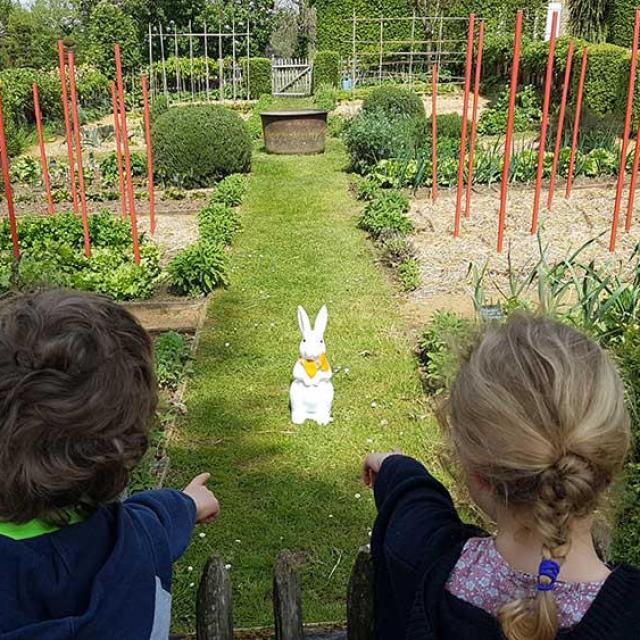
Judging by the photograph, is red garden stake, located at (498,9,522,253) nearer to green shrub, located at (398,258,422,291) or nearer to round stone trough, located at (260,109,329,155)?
green shrub, located at (398,258,422,291)

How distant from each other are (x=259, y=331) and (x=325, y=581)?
10.0 ft

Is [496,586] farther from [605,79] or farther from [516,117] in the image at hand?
[605,79]

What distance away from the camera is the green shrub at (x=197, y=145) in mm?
11891

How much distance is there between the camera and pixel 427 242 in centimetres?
852

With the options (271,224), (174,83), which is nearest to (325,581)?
(271,224)

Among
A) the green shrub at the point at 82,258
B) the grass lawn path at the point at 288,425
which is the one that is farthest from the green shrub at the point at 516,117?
the green shrub at the point at 82,258

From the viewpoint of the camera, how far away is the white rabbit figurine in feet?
14.4

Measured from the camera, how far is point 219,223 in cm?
904

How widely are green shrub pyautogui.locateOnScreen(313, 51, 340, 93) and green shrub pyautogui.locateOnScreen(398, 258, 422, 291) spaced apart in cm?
2070

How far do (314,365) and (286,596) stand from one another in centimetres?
259

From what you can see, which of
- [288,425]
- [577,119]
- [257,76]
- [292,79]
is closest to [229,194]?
[577,119]

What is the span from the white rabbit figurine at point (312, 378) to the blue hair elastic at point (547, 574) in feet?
10.1

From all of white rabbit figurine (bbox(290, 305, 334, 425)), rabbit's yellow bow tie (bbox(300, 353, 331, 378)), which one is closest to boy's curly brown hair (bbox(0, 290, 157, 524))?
white rabbit figurine (bbox(290, 305, 334, 425))

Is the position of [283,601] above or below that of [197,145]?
above
